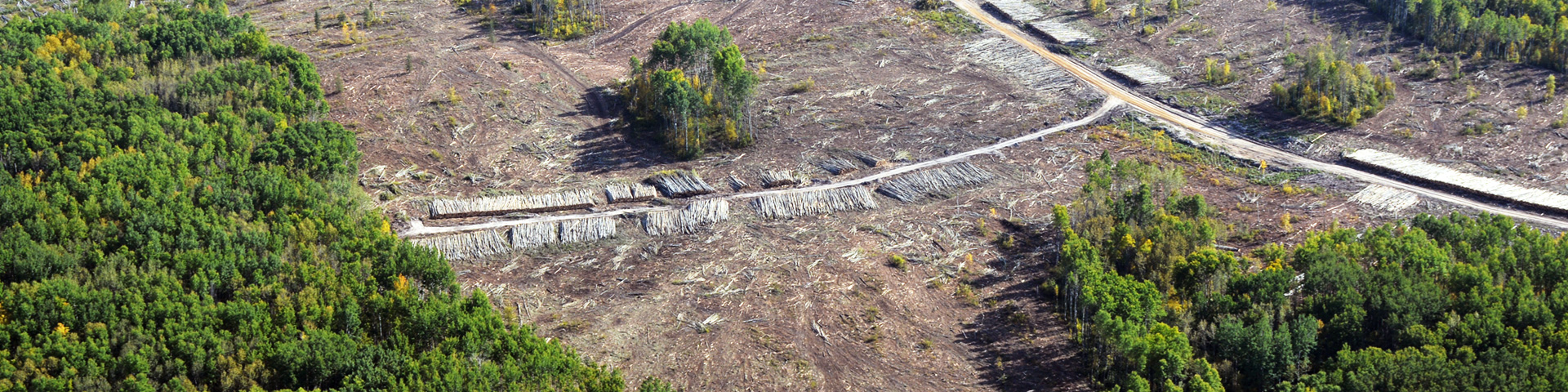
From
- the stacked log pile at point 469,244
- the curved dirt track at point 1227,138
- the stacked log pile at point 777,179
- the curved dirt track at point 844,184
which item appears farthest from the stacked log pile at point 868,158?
the stacked log pile at point 469,244

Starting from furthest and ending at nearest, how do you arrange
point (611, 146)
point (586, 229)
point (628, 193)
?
1. point (611, 146)
2. point (628, 193)
3. point (586, 229)

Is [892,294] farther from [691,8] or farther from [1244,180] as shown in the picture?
[691,8]

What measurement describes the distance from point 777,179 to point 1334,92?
30291 millimetres

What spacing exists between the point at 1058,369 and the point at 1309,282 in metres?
9.93

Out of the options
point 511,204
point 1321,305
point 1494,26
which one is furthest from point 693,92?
point 1494,26

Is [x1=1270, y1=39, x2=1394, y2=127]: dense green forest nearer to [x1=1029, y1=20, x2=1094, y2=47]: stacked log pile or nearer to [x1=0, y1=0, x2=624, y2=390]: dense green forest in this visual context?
[x1=1029, y1=20, x2=1094, y2=47]: stacked log pile

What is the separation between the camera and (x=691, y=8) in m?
82.3

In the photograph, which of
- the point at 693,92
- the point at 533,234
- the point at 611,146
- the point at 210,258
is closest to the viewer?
the point at 210,258

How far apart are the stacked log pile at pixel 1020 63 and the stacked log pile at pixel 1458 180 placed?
54.7 feet

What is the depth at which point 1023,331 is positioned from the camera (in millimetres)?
45531

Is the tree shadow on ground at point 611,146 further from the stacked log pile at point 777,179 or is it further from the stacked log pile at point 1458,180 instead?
the stacked log pile at point 1458,180

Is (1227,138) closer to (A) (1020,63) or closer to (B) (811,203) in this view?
(A) (1020,63)

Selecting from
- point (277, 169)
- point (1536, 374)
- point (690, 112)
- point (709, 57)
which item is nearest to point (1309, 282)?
point (1536, 374)

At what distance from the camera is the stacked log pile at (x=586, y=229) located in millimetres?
50812
